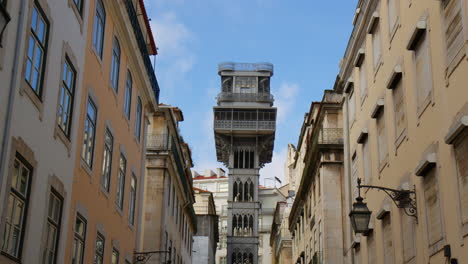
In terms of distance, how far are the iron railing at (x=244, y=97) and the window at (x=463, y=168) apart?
104659 mm

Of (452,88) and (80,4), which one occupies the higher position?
(80,4)

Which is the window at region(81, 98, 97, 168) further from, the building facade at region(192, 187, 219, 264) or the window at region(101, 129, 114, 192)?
the building facade at region(192, 187, 219, 264)

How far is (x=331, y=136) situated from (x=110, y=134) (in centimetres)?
1474

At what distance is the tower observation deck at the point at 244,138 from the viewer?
109625mm

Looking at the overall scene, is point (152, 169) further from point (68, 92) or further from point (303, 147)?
point (68, 92)

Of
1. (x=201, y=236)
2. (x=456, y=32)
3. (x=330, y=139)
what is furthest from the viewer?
(x=201, y=236)

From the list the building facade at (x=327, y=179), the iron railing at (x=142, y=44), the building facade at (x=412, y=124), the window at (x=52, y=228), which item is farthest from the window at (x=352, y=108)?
the window at (x=52, y=228)

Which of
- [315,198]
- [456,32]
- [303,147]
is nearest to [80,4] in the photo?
[456,32]

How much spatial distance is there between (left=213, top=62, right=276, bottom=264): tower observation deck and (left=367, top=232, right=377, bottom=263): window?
8615cm

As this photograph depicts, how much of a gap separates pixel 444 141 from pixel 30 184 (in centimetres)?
750

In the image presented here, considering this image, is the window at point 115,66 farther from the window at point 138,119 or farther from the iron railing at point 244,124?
the iron railing at point 244,124

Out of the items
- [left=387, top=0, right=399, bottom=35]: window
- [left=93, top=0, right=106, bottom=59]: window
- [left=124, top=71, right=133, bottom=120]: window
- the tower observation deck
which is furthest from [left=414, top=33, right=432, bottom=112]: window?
the tower observation deck

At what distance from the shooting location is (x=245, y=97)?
386 feet

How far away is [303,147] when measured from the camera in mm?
45062
